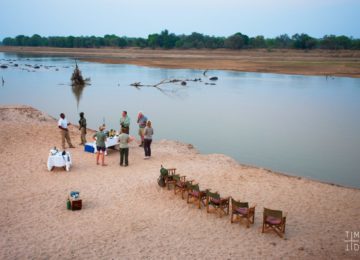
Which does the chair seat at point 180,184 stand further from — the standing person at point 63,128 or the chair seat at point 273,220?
the standing person at point 63,128

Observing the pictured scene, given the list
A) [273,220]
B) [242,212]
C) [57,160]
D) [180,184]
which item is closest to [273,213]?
[273,220]

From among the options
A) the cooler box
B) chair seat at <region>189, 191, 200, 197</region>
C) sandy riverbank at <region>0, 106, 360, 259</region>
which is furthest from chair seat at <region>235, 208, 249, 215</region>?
the cooler box

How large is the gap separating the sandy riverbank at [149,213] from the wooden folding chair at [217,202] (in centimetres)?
22

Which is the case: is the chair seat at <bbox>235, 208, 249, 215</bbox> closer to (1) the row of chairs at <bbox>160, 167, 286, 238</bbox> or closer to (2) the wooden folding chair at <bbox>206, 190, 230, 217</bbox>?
(1) the row of chairs at <bbox>160, 167, 286, 238</bbox>

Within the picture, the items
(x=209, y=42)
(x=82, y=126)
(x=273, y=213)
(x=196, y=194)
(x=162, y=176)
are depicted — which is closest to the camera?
(x=273, y=213)

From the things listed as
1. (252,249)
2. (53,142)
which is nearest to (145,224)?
(252,249)

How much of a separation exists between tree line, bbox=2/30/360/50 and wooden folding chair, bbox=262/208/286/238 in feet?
358

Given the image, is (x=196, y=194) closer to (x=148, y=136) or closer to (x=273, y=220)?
(x=273, y=220)

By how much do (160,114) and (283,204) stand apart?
17846 mm

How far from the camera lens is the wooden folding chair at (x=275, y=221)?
29.4 ft

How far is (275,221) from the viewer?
903 cm

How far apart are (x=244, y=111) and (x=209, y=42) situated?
106 metres

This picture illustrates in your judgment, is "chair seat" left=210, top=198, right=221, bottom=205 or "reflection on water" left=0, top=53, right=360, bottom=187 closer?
"chair seat" left=210, top=198, right=221, bottom=205

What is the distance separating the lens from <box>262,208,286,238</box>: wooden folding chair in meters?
8.96
